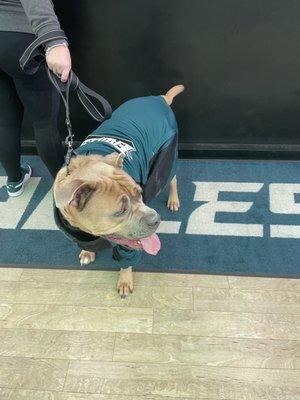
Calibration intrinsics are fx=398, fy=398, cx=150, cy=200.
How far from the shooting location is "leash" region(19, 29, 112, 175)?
175 centimetres

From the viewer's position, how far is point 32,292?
2334 mm

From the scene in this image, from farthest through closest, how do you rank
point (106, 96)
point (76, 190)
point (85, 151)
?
point (106, 96) < point (85, 151) < point (76, 190)

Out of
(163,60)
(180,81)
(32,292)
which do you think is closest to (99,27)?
(163,60)

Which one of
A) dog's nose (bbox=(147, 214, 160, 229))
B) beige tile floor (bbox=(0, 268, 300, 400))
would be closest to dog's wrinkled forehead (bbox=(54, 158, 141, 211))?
dog's nose (bbox=(147, 214, 160, 229))

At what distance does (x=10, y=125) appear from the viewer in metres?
2.59

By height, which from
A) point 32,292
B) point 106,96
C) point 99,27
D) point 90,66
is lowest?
point 32,292

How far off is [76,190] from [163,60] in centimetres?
165

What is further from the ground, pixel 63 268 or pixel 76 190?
pixel 76 190

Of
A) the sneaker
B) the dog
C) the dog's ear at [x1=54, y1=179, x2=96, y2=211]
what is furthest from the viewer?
the sneaker

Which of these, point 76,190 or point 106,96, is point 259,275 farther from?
point 106,96

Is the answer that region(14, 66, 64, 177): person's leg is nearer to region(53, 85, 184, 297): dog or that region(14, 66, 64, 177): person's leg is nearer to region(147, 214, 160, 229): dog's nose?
region(53, 85, 184, 297): dog

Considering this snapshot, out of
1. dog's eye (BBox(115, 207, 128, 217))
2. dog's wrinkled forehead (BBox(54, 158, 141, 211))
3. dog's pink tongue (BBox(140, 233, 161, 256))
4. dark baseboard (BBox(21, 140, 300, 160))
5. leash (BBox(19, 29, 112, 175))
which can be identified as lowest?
dark baseboard (BBox(21, 140, 300, 160))

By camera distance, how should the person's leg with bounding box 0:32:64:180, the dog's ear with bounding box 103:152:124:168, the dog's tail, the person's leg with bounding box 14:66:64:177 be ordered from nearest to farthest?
the dog's ear with bounding box 103:152:124:168 < the person's leg with bounding box 0:32:64:180 < the person's leg with bounding box 14:66:64:177 < the dog's tail

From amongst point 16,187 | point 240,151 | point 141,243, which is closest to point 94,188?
point 141,243
